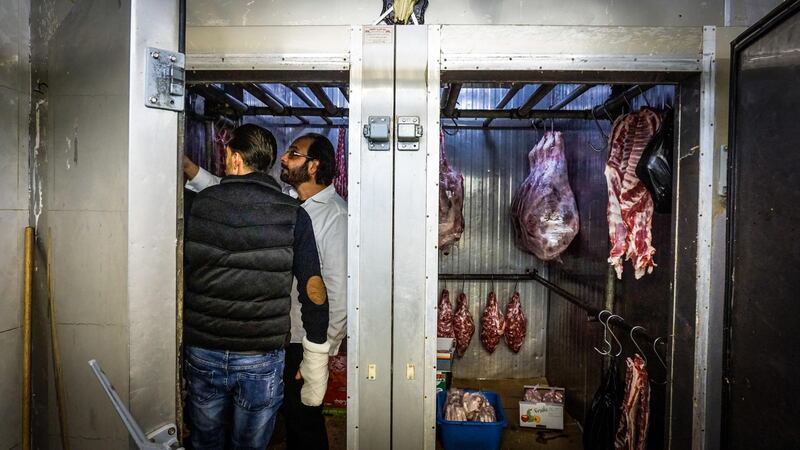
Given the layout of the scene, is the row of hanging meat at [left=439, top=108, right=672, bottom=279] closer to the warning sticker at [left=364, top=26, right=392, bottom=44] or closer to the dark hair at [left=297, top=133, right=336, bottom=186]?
the dark hair at [left=297, top=133, right=336, bottom=186]

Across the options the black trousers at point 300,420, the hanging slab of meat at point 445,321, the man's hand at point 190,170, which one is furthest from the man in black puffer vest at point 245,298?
the hanging slab of meat at point 445,321

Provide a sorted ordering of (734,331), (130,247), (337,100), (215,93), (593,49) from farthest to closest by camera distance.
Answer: (337,100) → (215,93) → (593,49) → (734,331) → (130,247)

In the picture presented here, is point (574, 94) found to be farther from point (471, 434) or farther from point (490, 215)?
point (471, 434)

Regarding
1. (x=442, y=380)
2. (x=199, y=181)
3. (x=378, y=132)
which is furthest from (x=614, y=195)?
(x=199, y=181)

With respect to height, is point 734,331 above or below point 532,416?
above

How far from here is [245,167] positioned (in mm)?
2230

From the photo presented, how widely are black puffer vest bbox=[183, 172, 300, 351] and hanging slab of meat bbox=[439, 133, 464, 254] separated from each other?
1803mm

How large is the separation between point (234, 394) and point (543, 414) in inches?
107

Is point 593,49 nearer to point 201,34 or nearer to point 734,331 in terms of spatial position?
point 734,331

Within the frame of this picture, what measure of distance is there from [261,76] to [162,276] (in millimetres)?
1230

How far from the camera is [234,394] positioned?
2166mm

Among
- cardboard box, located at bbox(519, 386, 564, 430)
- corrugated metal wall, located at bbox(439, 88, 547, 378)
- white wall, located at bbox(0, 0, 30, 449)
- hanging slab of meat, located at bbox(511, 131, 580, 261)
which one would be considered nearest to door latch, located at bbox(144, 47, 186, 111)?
white wall, located at bbox(0, 0, 30, 449)

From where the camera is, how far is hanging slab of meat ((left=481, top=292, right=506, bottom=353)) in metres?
4.24

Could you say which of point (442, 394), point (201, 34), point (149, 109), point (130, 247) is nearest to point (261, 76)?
point (201, 34)
